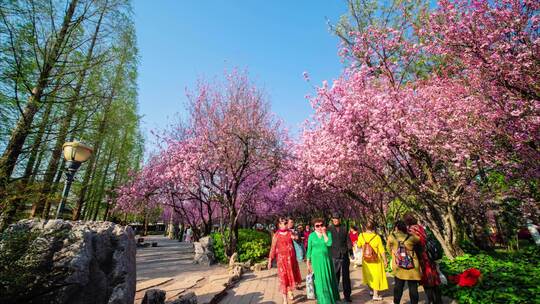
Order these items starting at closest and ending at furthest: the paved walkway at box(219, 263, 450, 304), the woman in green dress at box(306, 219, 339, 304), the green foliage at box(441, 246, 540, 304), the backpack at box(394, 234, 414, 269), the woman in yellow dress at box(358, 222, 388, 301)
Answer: the backpack at box(394, 234, 414, 269), the green foliage at box(441, 246, 540, 304), the woman in green dress at box(306, 219, 339, 304), the woman in yellow dress at box(358, 222, 388, 301), the paved walkway at box(219, 263, 450, 304)

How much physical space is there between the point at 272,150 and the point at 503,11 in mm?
10088

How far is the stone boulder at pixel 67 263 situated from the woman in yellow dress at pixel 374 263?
5.19 m

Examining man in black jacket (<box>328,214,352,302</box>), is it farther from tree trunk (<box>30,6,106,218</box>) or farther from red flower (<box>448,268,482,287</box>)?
tree trunk (<box>30,6,106,218</box>)

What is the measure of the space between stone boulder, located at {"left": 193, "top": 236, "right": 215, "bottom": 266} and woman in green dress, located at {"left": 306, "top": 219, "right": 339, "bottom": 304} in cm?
906

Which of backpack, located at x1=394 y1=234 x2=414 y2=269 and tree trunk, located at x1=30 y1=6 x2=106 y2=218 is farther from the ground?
tree trunk, located at x1=30 y1=6 x2=106 y2=218

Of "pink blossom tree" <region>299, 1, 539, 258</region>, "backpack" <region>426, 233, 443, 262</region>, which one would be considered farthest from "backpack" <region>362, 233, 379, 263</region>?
"pink blossom tree" <region>299, 1, 539, 258</region>

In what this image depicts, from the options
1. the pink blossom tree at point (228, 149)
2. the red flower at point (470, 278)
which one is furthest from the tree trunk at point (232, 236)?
the red flower at point (470, 278)

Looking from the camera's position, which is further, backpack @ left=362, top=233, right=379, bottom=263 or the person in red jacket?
backpack @ left=362, top=233, right=379, bottom=263

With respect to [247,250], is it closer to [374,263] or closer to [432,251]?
[374,263]

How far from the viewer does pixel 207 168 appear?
1465cm

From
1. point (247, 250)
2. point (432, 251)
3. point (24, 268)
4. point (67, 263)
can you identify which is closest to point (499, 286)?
point (432, 251)

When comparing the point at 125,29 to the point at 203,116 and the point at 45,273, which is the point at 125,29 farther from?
the point at 45,273

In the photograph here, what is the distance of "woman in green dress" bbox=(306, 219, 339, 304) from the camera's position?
5449mm

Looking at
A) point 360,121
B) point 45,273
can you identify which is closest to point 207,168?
point 360,121
